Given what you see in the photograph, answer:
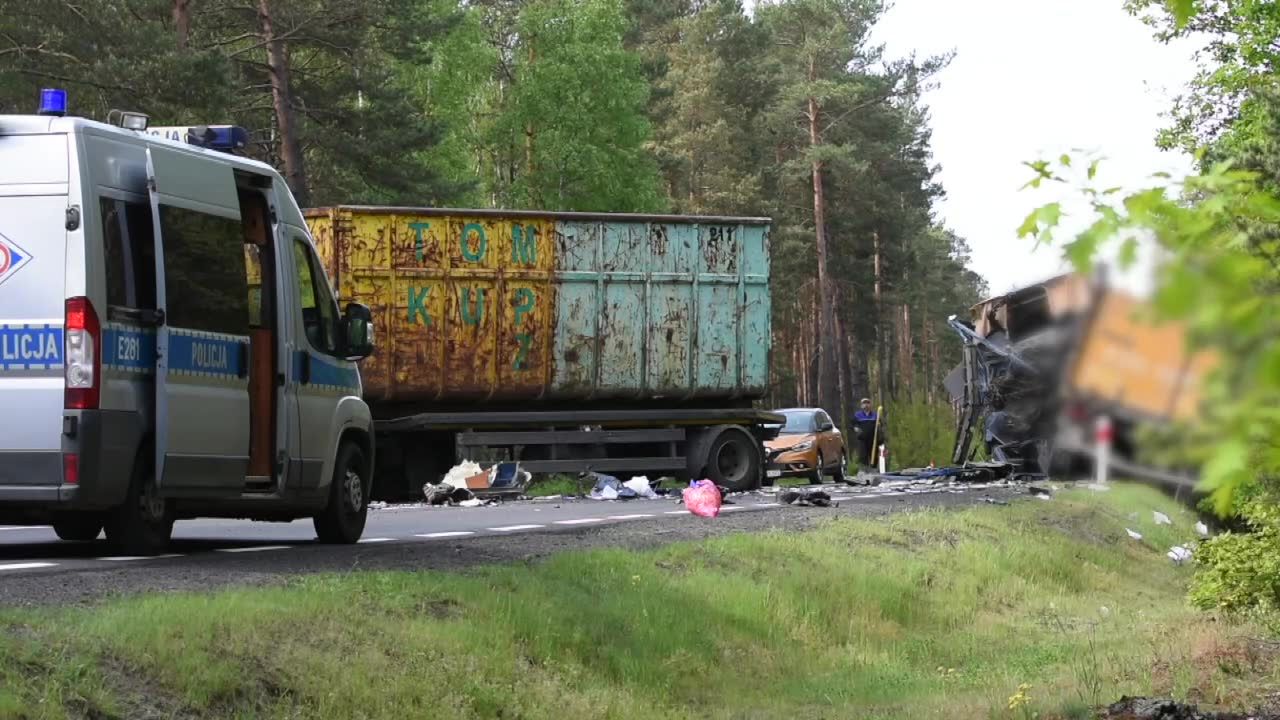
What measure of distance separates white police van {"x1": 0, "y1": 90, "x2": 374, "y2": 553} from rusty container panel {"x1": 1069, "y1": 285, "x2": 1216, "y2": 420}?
8.56m

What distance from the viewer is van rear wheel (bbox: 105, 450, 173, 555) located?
10.3 metres

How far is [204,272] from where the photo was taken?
35.0 feet

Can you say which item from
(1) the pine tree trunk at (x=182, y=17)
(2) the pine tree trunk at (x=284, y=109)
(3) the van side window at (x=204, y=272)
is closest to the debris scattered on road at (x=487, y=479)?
(3) the van side window at (x=204, y=272)

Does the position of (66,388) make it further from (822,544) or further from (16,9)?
(16,9)

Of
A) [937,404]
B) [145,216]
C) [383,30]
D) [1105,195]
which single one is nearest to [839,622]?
[145,216]

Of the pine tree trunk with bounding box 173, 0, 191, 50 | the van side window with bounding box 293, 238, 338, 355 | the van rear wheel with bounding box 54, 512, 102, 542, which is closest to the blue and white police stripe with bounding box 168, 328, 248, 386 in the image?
the van side window with bounding box 293, 238, 338, 355

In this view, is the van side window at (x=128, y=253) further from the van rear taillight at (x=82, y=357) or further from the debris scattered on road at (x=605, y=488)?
the debris scattered on road at (x=605, y=488)

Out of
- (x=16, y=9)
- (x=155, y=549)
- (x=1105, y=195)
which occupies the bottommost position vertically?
(x=155, y=549)

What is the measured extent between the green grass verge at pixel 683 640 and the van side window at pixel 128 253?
2.15 m

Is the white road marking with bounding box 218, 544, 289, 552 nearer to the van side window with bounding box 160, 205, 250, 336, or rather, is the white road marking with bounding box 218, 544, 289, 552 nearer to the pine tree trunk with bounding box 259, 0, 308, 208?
the van side window with bounding box 160, 205, 250, 336

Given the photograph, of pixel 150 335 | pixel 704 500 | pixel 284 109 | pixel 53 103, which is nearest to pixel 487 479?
pixel 704 500

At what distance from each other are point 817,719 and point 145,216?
16.9ft

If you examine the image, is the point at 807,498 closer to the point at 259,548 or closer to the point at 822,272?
the point at 259,548

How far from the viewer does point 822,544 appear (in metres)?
15.1
